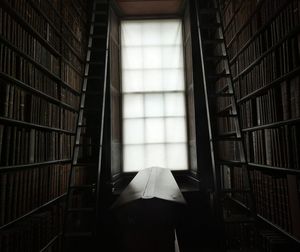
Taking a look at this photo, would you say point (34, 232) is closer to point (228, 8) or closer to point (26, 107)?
point (26, 107)

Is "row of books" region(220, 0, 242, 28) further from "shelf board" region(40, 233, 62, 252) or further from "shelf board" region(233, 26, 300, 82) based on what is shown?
"shelf board" region(40, 233, 62, 252)

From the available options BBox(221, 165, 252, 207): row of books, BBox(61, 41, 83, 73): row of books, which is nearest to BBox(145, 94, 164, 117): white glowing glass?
BBox(61, 41, 83, 73): row of books

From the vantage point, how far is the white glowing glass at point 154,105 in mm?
4055

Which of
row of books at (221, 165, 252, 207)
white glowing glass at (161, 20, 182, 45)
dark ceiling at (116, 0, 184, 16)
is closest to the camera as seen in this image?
row of books at (221, 165, 252, 207)

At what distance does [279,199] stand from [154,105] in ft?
8.23

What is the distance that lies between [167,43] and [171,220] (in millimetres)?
3385

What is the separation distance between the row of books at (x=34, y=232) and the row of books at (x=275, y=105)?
190 centimetres

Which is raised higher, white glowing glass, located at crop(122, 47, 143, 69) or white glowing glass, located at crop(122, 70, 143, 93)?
white glowing glass, located at crop(122, 47, 143, 69)

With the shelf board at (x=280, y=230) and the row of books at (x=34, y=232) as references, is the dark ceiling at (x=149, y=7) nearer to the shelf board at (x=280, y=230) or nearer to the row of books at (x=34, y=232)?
the row of books at (x=34, y=232)

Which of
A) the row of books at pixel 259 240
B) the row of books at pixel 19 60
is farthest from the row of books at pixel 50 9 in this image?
the row of books at pixel 259 240

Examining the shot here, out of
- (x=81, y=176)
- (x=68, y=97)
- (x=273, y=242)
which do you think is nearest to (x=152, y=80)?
(x=68, y=97)

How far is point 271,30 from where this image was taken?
77.6 inches

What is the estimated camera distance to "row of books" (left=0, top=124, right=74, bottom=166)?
169 cm

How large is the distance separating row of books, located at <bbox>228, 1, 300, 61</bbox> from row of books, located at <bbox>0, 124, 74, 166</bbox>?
6.19 feet
